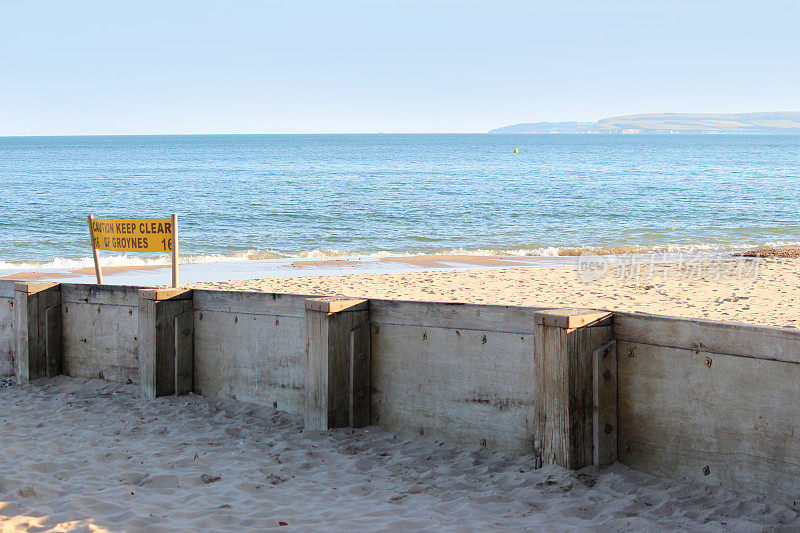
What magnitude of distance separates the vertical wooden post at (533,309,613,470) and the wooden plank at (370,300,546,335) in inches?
13.6

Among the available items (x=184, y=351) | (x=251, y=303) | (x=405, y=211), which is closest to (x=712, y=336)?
(x=251, y=303)

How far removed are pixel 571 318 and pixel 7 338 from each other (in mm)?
6290

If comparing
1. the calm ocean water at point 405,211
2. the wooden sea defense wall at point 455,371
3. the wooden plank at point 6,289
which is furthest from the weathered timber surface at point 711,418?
the calm ocean water at point 405,211

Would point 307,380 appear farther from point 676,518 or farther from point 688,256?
point 688,256

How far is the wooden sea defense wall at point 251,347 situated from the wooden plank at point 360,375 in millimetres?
483

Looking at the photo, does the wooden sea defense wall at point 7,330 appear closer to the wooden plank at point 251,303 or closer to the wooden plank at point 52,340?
the wooden plank at point 52,340

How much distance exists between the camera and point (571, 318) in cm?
456

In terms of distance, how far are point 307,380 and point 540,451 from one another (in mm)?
1944

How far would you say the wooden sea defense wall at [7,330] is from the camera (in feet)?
26.0

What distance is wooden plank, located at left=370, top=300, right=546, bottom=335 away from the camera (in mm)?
5082

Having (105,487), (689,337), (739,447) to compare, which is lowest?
(105,487)

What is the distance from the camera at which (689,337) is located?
175 inches

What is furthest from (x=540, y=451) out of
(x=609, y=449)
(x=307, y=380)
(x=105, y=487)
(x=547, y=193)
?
(x=547, y=193)

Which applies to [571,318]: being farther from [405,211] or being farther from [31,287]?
[405,211]
